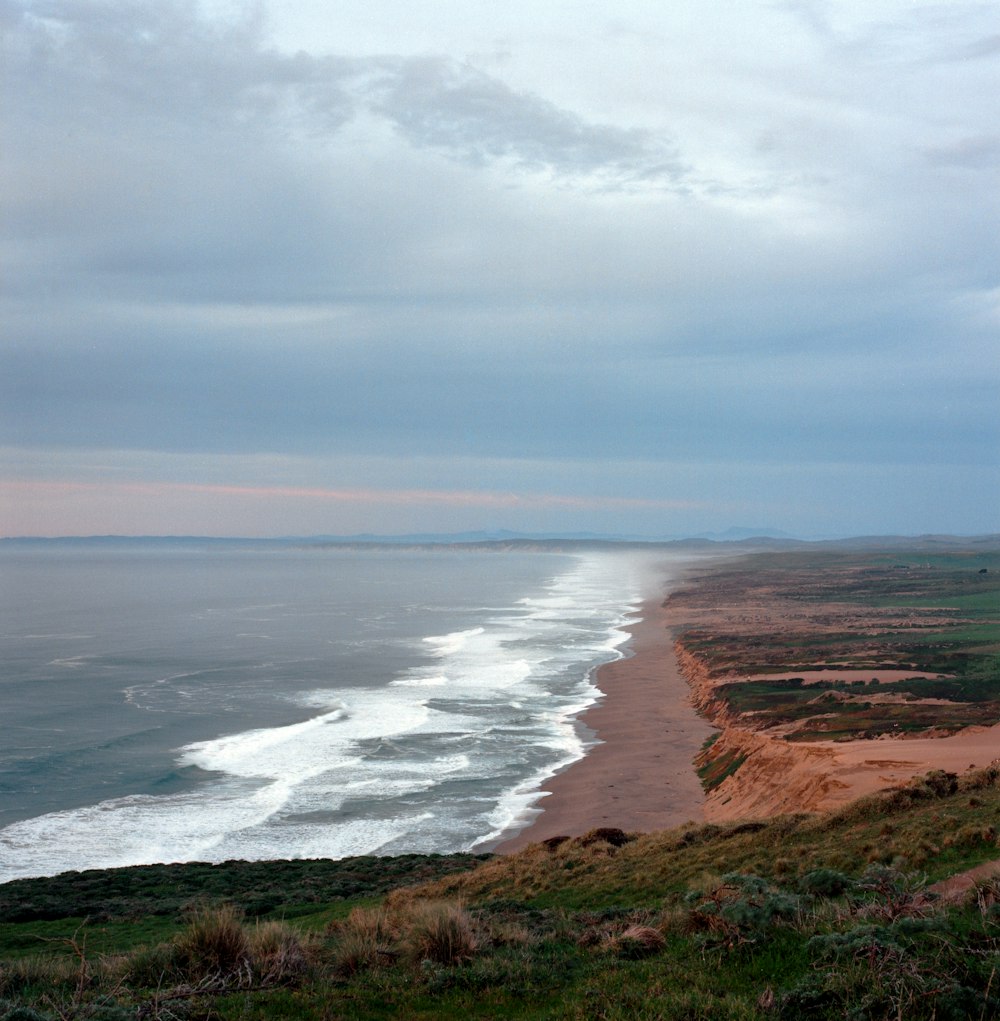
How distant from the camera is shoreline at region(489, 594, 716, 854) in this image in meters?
28.3

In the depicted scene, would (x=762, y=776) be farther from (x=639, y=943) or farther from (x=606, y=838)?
(x=639, y=943)

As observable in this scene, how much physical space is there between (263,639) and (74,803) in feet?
162

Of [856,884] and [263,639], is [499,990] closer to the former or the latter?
[856,884]

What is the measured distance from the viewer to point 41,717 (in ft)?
153

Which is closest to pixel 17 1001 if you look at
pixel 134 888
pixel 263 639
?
pixel 134 888

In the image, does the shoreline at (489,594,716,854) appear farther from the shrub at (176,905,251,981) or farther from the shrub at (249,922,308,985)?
the shrub at (176,905,251,981)

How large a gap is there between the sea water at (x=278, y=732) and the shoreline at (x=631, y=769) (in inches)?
45.0

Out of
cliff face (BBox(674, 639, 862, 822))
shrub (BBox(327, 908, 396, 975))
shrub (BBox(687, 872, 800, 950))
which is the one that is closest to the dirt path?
shrub (BBox(687, 872, 800, 950))

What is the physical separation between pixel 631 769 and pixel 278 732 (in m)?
17.9

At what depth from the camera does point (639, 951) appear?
A: 31.0 feet

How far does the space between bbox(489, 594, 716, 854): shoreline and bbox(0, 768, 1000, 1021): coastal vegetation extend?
11.7m

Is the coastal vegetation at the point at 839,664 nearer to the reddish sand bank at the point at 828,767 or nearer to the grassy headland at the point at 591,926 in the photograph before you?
the reddish sand bank at the point at 828,767

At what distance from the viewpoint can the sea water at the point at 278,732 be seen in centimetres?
2841

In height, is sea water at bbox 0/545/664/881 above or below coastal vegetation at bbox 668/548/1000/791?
below
